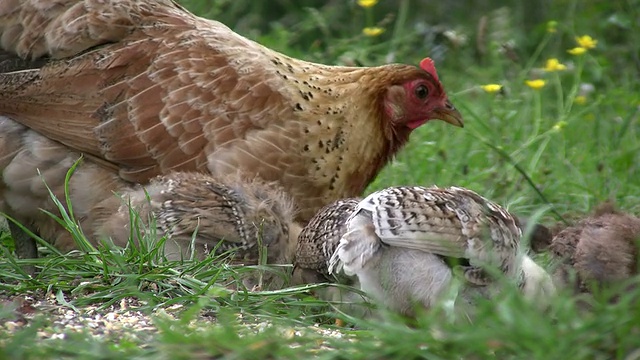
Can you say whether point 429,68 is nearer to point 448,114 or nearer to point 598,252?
point 448,114

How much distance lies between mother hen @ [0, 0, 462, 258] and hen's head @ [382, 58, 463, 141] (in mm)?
85

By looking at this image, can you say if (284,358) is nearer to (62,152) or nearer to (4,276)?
(4,276)

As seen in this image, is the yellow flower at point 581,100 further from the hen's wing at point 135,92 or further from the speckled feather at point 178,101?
the hen's wing at point 135,92

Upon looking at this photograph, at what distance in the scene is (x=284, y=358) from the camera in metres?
3.41

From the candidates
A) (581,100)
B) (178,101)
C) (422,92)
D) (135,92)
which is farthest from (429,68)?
(581,100)

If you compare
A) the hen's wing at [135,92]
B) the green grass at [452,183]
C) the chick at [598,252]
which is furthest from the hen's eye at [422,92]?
the chick at [598,252]

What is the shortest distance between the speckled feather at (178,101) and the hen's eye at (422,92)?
7.3 inches

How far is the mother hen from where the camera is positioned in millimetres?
5289

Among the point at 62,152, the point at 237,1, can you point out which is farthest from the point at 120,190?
the point at 237,1

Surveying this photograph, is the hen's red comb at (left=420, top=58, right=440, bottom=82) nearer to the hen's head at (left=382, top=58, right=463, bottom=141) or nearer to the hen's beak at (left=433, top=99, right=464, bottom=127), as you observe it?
the hen's head at (left=382, top=58, right=463, bottom=141)

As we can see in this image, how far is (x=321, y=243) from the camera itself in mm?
4660

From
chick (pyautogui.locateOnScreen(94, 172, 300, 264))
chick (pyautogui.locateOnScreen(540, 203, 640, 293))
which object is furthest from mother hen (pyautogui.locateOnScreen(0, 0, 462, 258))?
chick (pyautogui.locateOnScreen(540, 203, 640, 293))

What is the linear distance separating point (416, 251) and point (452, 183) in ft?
7.06

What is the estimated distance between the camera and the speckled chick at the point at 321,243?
4.61 m
